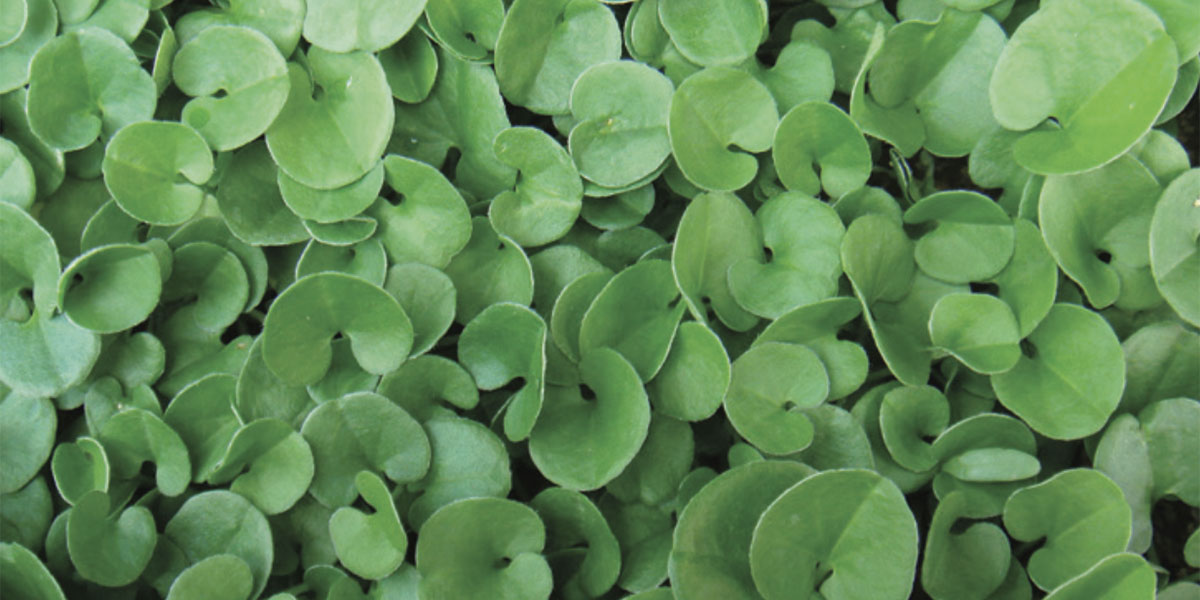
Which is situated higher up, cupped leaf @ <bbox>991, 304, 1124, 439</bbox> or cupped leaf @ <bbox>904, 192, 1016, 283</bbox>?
cupped leaf @ <bbox>904, 192, 1016, 283</bbox>

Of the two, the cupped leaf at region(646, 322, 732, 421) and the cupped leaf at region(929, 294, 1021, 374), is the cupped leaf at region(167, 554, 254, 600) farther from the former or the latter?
the cupped leaf at region(929, 294, 1021, 374)

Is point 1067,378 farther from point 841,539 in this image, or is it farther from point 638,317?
point 638,317

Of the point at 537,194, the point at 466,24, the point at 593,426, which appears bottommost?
the point at 593,426

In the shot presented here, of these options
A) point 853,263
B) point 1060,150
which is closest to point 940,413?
point 853,263

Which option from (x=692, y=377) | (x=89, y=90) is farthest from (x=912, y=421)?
(x=89, y=90)

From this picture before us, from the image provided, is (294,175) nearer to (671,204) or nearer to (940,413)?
(671,204)

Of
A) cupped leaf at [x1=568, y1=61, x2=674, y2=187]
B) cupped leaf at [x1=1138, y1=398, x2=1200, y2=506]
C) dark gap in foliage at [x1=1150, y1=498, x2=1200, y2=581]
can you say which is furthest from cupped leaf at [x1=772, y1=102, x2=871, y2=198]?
dark gap in foliage at [x1=1150, y1=498, x2=1200, y2=581]

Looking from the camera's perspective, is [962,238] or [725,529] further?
[962,238]
